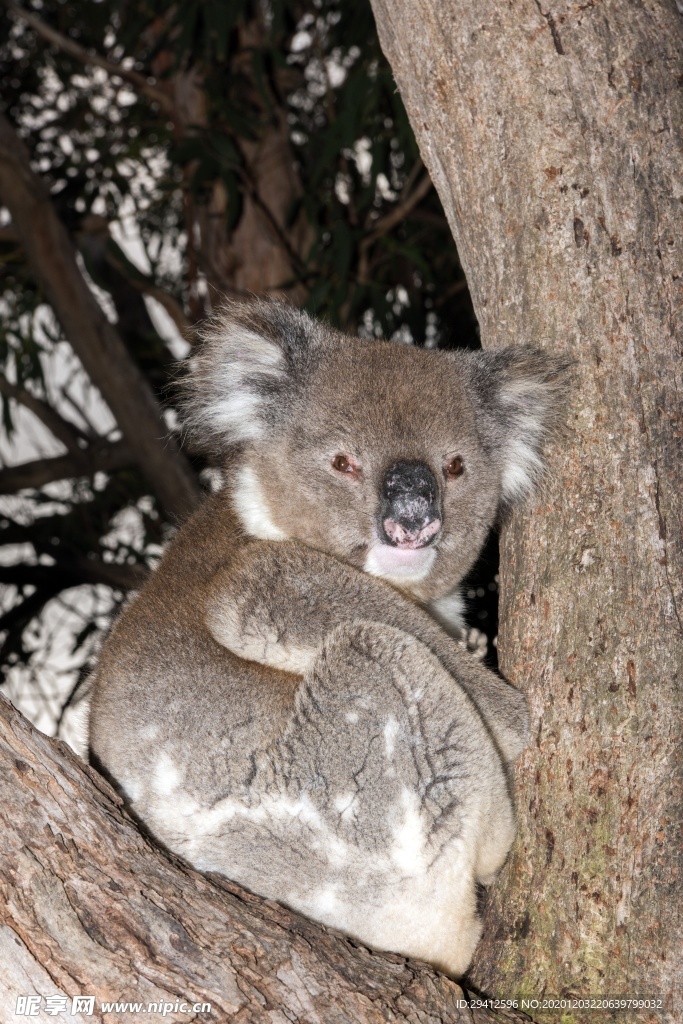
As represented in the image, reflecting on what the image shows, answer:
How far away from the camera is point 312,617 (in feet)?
6.38

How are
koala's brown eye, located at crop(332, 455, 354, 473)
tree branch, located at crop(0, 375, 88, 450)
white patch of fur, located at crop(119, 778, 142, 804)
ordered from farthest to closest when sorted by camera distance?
tree branch, located at crop(0, 375, 88, 450)
koala's brown eye, located at crop(332, 455, 354, 473)
white patch of fur, located at crop(119, 778, 142, 804)

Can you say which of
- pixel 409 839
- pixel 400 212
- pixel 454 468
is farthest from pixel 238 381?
pixel 400 212

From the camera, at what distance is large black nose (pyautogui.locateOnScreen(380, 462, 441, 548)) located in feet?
6.55

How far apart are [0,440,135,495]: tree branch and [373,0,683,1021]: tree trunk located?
315 centimetres

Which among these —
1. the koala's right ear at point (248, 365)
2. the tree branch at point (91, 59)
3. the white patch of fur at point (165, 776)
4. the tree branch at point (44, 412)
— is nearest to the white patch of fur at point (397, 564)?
the koala's right ear at point (248, 365)

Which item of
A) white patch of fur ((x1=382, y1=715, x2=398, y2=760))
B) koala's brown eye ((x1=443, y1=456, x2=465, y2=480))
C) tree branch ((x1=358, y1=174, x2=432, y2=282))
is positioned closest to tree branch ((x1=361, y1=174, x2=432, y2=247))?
tree branch ((x1=358, y1=174, x2=432, y2=282))

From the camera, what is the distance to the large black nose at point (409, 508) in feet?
6.55

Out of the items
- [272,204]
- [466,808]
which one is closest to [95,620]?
[272,204]

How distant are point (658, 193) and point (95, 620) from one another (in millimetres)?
3817

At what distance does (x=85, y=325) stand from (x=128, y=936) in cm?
338

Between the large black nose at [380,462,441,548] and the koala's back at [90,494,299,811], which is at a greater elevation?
the large black nose at [380,462,441,548]

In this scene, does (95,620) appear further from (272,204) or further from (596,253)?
(596,253)

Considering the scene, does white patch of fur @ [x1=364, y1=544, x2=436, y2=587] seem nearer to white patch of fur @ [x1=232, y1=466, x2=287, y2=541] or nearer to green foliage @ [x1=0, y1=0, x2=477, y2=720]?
white patch of fur @ [x1=232, y1=466, x2=287, y2=541]

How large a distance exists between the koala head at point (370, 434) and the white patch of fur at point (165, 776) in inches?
19.7
